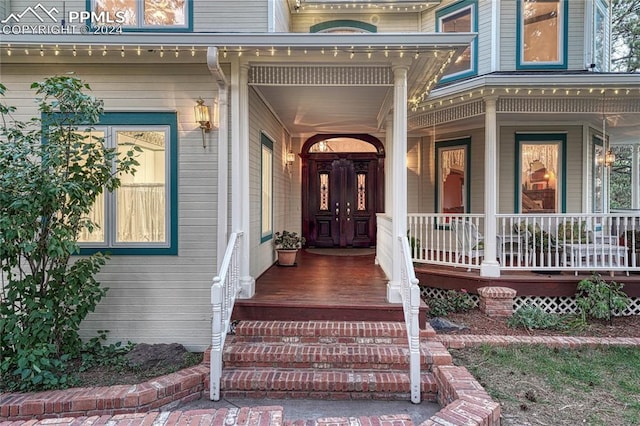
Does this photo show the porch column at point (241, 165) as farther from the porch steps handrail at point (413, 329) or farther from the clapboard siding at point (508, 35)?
the clapboard siding at point (508, 35)

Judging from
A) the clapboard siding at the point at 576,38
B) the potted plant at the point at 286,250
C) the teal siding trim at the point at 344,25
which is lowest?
the potted plant at the point at 286,250

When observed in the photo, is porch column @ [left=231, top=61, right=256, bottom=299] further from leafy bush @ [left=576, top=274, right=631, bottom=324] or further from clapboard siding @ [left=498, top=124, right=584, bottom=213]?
clapboard siding @ [left=498, top=124, right=584, bottom=213]

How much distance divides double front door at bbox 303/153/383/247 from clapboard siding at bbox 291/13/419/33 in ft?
9.51

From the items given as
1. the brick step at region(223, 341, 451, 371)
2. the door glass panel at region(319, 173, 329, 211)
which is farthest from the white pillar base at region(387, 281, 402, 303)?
the door glass panel at region(319, 173, 329, 211)

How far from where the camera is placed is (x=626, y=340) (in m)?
4.21

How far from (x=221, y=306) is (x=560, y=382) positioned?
10.5 ft

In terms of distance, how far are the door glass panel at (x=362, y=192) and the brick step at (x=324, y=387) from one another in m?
5.91

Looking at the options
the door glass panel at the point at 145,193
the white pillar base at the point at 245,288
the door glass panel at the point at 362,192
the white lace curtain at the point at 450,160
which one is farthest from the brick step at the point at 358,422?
the door glass panel at the point at 362,192

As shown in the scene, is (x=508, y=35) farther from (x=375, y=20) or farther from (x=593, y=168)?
(x=593, y=168)

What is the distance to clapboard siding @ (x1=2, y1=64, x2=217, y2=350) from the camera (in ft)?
14.0

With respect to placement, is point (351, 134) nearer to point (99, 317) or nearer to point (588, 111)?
point (588, 111)

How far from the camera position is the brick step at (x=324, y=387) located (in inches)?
128

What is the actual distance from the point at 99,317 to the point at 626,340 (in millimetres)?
6154

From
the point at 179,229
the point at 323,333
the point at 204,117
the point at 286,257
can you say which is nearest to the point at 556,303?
the point at 323,333
